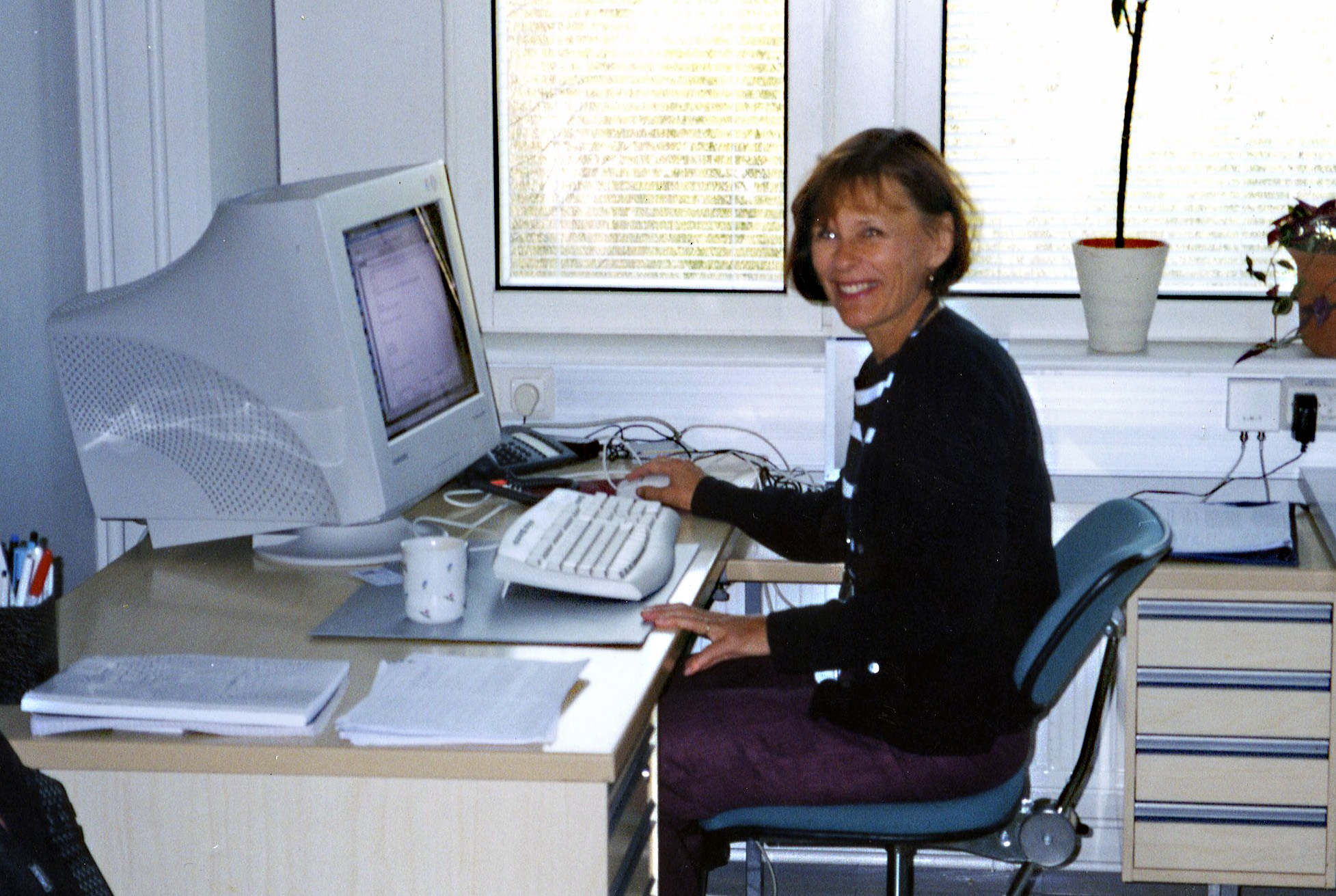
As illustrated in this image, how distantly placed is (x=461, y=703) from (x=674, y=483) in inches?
33.2

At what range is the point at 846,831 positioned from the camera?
A: 71.6 inches

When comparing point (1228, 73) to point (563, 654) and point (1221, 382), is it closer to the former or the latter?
point (1221, 382)

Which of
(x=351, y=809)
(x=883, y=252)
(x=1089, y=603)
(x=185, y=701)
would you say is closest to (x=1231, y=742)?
(x=1089, y=603)

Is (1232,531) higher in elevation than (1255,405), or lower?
lower

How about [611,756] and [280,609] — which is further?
[280,609]

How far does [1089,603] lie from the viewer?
67.3 inches

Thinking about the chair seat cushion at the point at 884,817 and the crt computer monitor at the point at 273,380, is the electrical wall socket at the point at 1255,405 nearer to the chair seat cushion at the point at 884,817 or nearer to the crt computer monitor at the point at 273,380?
the chair seat cushion at the point at 884,817

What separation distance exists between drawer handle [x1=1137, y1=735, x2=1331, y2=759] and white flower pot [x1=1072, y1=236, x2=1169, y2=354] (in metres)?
0.71

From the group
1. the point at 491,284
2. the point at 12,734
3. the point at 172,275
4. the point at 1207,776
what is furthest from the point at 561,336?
the point at 12,734

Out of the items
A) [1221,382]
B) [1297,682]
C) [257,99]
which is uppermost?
[257,99]

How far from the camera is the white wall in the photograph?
2.21 meters

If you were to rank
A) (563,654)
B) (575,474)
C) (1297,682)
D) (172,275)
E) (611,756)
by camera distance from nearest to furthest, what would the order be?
(611,756)
(563,654)
(172,275)
(1297,682)
(575,474)

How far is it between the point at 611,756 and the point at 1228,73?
1.95 metres

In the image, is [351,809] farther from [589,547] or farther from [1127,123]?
[1127,123]
